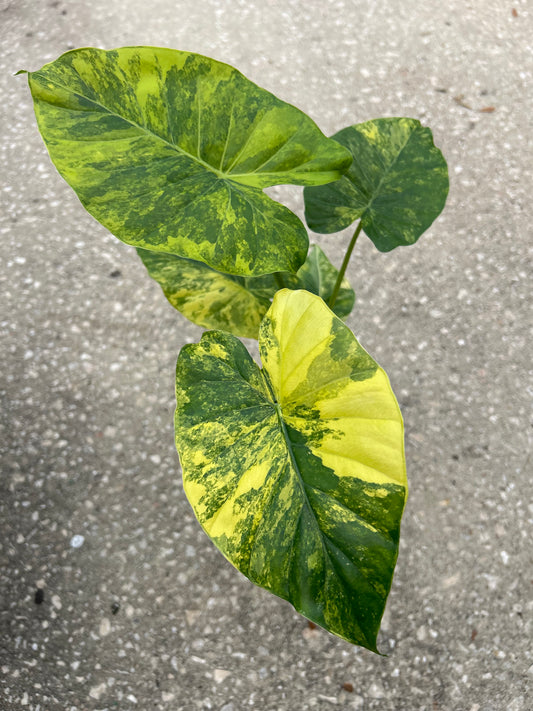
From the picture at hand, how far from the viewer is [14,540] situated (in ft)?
4.28

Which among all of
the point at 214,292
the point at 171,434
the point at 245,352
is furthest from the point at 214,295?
the point at 171,434

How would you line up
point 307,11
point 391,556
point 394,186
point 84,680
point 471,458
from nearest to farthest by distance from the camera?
point 391,556 → point 394,186 → point 84,680 → point 471,458 → point 307,11

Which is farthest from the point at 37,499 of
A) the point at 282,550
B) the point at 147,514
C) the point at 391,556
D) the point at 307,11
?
the point at 307,11

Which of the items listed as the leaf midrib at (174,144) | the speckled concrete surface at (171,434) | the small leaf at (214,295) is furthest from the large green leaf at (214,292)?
the speckled concrete surface at (171,434)

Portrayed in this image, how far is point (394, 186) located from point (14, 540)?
3.40ft

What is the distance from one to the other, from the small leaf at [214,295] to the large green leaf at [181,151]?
29 centimetres

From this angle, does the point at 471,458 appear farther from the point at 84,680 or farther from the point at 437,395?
the point at 84,680

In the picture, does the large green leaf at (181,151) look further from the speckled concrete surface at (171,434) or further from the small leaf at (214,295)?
the speckled concrete surface at (171,434)

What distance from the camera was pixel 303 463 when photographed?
734 millimetres

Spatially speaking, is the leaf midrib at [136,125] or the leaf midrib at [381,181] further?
the leaf midrib at [381,181]

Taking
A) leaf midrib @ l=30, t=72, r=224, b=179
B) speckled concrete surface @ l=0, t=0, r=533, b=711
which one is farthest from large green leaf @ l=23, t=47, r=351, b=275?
speckled concrete surface @ l=0, t=0, r=533, b=711

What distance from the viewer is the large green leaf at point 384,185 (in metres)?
0.98

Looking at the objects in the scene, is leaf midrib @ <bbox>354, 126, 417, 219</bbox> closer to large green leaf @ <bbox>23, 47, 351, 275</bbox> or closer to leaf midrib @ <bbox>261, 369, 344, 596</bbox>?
large green leaf @ <bbox>23, 47, 351, 275</bbox>

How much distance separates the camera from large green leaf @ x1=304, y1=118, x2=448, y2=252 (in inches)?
38.4
